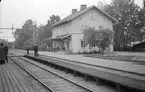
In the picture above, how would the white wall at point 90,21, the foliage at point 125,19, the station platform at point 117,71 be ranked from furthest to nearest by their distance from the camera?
1. the foliage at point 125,19
2. the white wall at point 90,21
3. the station platform at point 117,71

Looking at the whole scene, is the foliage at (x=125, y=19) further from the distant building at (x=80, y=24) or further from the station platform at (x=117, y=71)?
the station platform at (x=117, y=71)

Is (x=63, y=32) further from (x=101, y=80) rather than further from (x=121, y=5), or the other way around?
(x=101, y=80)

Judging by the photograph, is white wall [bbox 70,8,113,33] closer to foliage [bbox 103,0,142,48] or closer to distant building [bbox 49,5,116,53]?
distant building [bbox 49,5,116,53]

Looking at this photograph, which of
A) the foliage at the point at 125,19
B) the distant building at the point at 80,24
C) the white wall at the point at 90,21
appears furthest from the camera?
the foliage at the point at 125,19

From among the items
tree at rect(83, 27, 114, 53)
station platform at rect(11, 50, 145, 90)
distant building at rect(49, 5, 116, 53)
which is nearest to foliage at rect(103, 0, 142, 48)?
distant building at rect(49, 5, 116, 53)

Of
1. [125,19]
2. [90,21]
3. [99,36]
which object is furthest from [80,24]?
[125,19]

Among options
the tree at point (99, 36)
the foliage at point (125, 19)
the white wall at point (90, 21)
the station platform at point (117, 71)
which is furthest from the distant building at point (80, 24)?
the station platform at point (117, 71)

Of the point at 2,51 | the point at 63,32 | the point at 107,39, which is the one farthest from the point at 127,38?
the point at 2,51

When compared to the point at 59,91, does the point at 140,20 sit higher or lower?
higher

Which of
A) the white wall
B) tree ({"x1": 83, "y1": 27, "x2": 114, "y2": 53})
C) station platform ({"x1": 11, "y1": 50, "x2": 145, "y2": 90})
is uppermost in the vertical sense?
the white wall

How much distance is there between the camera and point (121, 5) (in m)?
43.6

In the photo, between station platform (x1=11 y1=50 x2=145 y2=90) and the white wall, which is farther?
the white wall

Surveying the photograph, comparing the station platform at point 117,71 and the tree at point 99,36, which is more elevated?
the tree at point 99,36

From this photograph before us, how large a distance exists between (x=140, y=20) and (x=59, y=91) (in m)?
37.5
